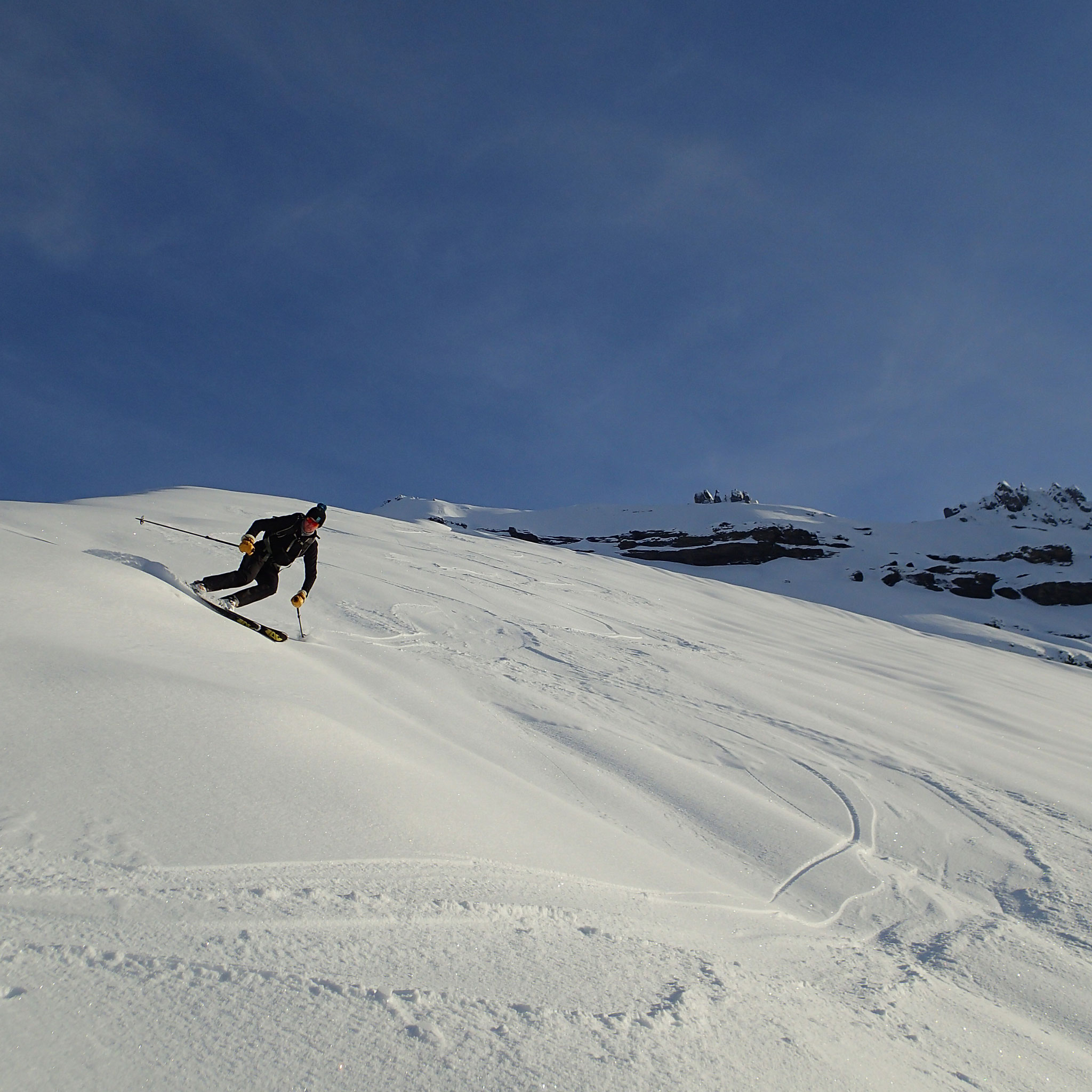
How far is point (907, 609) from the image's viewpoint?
1336 inches

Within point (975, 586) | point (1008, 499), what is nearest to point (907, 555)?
point (975, 586)

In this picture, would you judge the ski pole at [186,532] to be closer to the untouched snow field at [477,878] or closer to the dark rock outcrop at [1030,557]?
the untouched snow field at [477,878]

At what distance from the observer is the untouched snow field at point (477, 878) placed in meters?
1.46

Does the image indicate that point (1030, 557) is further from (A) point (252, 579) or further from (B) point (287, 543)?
(A) point (252, 579)

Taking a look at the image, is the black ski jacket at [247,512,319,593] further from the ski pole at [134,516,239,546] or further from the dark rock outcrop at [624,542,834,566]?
the dark rock outcrop at [624,542,834,566]

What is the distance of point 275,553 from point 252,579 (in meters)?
0.35

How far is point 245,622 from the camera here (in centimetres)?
547

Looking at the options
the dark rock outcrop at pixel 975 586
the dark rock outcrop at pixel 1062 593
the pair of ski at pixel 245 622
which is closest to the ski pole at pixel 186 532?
the pair of ski at pixel 245 622

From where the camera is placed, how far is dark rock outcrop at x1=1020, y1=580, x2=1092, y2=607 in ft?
125

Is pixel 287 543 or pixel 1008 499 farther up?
pixel 1008 499

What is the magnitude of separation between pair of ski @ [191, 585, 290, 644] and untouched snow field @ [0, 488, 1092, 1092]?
0.71ft

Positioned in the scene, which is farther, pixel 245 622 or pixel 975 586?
pixel 975 586

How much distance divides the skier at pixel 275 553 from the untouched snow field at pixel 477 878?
0.90 meters

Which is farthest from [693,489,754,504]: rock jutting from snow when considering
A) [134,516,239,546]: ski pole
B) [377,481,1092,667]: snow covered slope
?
[134,516,239,546]: ski pole
